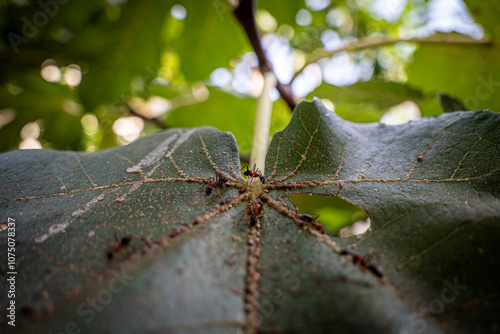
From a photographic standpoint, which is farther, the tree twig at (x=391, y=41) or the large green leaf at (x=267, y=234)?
the tree twig at (x=391, y=41)

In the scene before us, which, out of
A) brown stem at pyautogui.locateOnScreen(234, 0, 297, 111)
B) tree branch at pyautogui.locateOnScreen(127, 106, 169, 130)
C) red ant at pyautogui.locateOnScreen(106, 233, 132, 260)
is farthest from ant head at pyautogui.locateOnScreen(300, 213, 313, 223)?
tree branch at pyautogui.locateOnScreen(127, 106, 169, 130)

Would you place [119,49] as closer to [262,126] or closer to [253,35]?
[253,35]

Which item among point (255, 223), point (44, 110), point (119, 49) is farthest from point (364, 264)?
point (44, 110)

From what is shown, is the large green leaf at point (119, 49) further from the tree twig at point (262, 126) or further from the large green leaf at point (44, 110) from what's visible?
the tree twig at point (262, 126)

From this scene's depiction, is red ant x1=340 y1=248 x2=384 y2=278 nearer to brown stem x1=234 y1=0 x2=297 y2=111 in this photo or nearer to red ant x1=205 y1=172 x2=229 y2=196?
red ant x1=205 y1=172 x2=229 y2=196

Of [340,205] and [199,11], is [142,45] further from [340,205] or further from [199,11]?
[340,205]

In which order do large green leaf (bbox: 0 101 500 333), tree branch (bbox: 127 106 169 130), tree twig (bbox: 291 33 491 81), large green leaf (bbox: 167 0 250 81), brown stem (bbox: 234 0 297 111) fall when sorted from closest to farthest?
large green leaf (bbox: 0 101 500 333)
brown stem (bbox: 234 0 297 111)
tree twig (bbox: 291 33 491 81)
large green leaf (bbox: 167 0 250 81)
tree branch (bbox: 127 106 169 130)

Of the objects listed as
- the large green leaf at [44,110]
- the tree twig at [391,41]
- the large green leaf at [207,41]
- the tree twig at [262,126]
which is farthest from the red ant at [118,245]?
the large green leaf at [44,110]
